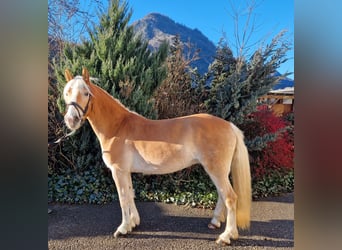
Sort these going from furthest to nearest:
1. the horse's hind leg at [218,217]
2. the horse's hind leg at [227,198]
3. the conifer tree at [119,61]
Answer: the conifer tree at [119,61], the horse's hind leg at [218,217], the horse's hind leg at [227,198]

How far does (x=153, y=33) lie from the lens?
248 centimetres

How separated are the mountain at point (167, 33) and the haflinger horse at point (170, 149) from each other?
966mm

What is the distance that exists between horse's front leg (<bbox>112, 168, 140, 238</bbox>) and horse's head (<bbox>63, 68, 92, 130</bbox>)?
1.70ft

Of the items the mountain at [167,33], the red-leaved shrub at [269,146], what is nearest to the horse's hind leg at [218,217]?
the red-leaved shrub at [269,146]

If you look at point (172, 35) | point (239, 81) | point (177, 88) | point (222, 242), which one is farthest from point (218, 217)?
point (172, 35)

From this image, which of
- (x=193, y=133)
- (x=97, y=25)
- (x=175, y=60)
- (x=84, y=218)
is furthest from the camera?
(x=175, y=60)

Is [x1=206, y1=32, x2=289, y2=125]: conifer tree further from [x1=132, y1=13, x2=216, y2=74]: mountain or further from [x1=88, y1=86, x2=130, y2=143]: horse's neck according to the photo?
[x1=88, y1=86, x2=130, y2=143]: horse's neck

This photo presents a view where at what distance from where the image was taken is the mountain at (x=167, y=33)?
7.75ft

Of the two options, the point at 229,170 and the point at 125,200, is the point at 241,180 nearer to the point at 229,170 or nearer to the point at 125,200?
the point at 229,170

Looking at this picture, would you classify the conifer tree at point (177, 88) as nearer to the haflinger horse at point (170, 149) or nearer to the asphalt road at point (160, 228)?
the haflinger horse at point (170, 149)
